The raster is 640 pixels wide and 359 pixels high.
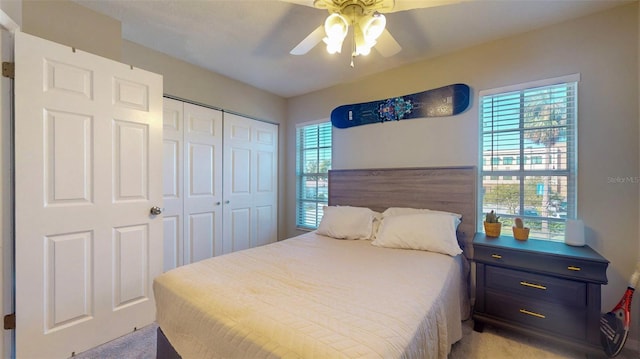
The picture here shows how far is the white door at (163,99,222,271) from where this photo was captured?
8.70 feet

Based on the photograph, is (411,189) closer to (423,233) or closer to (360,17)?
(423,233)

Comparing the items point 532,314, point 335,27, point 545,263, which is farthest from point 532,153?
point 335,27

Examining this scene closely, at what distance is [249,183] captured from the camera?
136 inches

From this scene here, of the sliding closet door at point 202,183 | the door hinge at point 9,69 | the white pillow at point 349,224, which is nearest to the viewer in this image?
the door hinge at point 9,69

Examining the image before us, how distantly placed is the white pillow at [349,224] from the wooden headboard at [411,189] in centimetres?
35

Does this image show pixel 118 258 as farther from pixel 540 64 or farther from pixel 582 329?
pixel 540 64

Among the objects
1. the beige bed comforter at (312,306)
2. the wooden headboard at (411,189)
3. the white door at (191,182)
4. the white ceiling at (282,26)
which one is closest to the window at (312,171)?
the wooden headboard at (411,189)

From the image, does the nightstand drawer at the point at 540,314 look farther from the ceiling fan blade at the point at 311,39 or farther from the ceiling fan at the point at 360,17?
the ceiling fan blade at the point at 311,39

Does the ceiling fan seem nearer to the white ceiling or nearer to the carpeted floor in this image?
the white ceiling

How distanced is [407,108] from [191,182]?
253cm

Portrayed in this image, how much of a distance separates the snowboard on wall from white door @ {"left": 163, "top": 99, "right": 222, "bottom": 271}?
1.58 m

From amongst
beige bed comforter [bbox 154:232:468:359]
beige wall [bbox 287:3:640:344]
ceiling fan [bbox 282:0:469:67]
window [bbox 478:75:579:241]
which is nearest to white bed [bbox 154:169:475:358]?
beige bed comforter [bbox 154:232:468:359]

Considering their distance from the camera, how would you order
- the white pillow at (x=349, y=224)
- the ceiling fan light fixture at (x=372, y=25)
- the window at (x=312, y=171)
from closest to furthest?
the ceiling fan light fixture at (x=372, y=25)
the white pillow at (x=349, y=224)
the window at (x=312, y=171)

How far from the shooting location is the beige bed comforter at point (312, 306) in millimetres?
952
